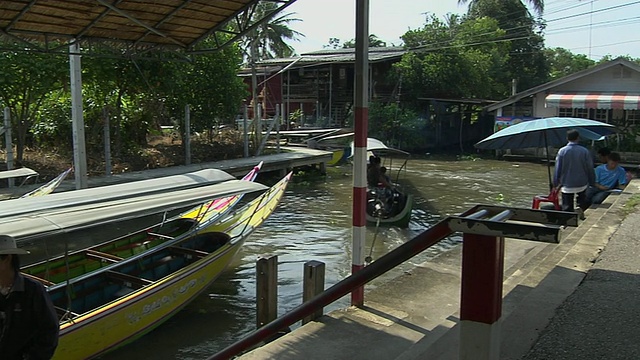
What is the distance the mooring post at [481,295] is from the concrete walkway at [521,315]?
1.39 metres

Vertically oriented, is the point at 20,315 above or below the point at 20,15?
below

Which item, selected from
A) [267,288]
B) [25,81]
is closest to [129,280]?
[267,288]

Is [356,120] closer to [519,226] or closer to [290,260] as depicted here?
[519,226]

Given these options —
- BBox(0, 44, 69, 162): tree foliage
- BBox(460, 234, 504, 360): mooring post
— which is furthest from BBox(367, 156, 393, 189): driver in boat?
BBox(460, 234, 504, 360): mooring post

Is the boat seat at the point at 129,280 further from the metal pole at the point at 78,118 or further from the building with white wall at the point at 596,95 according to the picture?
the building with white wall at the point at 596,95

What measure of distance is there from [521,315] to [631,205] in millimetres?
6850

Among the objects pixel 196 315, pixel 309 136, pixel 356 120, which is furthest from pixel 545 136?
pixel 309 136

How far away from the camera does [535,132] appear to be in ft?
32.7

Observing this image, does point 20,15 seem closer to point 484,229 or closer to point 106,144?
point 484,229

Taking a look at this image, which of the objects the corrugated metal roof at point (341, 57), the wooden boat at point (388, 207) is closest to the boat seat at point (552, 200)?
the wooden boat at point (388, 207)

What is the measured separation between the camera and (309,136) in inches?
1032

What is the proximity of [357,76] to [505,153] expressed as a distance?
76.4ft

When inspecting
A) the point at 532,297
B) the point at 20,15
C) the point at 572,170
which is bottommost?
the point at 532,297

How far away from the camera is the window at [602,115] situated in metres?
24.5
